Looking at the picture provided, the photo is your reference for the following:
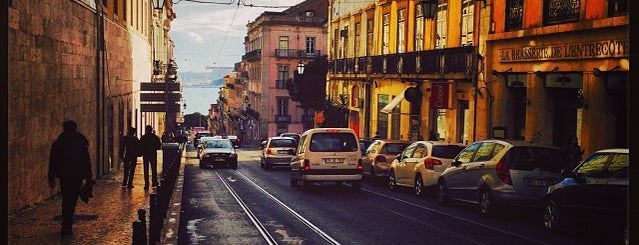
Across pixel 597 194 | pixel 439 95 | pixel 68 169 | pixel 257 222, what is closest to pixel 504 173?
pixel 597 194

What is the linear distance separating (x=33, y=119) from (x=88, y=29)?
7119mm

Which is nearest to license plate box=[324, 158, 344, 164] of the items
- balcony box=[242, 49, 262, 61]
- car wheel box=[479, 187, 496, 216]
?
car wheel box=[479, 187, 496, 216]

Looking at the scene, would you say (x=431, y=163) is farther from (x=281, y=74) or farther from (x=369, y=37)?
(x=281, y=74)

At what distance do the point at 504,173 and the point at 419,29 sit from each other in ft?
72.7

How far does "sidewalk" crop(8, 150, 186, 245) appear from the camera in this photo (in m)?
10.8

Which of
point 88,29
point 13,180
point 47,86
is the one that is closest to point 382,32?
point 88,29

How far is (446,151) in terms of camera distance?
20.3 metres

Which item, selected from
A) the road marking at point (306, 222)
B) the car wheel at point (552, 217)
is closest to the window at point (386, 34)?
the road marking at point (306, 222)

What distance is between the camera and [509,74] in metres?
26.4

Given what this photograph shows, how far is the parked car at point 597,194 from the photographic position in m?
11.3

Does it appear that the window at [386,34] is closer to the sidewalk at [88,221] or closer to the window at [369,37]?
the window at [369,37]

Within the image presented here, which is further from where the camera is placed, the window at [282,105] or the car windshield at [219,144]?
the window at [282,105]

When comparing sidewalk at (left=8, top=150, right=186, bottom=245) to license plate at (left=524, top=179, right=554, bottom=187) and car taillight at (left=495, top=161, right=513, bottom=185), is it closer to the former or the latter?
car taillight at (left=495, top=161, right=513, bottom=185)

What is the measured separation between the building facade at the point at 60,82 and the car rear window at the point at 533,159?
859 centimetres
